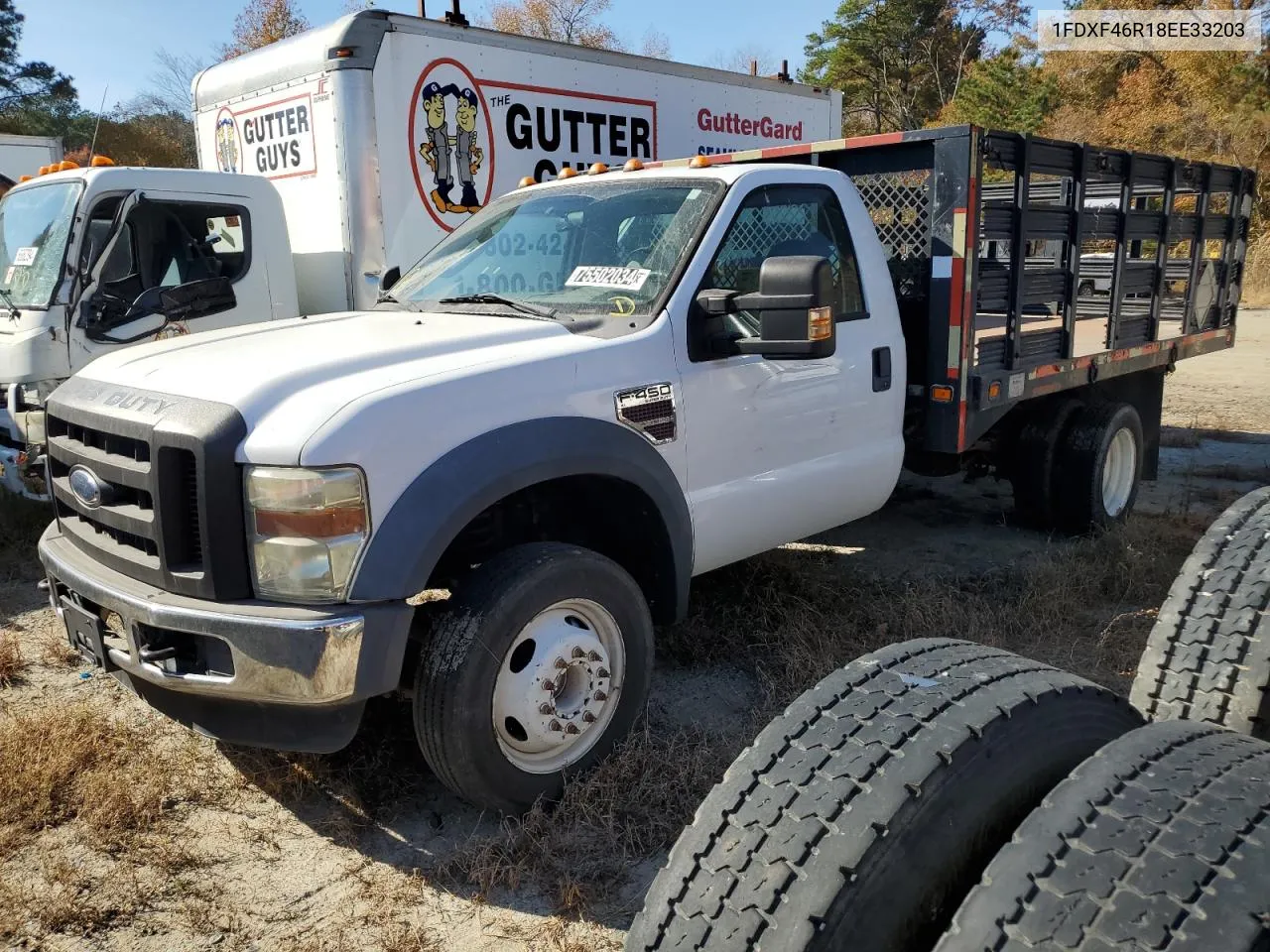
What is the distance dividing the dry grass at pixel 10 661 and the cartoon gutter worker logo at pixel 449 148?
3843 mm

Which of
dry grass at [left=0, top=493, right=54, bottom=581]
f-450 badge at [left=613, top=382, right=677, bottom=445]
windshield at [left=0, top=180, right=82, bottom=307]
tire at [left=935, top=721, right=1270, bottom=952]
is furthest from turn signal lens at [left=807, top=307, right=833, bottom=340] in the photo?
windshield at [left=0, top=180, right=82, bottom=307]

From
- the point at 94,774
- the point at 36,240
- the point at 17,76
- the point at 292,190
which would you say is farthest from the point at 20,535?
the point at 17,76

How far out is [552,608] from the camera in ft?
10.5

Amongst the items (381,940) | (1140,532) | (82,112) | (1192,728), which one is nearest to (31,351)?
(381,940)

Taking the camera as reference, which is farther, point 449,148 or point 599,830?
point 449,148

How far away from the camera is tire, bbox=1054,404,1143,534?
5852mm

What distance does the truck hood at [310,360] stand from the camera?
2787mm

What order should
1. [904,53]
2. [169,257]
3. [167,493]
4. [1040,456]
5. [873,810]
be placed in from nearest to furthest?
[873,810], [167,493], [1040,456], [169,257], [904,53]

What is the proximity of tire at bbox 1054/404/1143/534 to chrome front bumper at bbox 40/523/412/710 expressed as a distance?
4.45 metres

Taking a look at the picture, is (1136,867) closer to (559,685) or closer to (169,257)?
(559,685)

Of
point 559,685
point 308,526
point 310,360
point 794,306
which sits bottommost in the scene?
point 559,685

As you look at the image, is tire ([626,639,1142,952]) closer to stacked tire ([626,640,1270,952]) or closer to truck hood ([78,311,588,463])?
stacked tire ([626,640,1270,952])

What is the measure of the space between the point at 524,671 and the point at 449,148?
4906mm

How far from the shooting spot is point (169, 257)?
21.4ft
